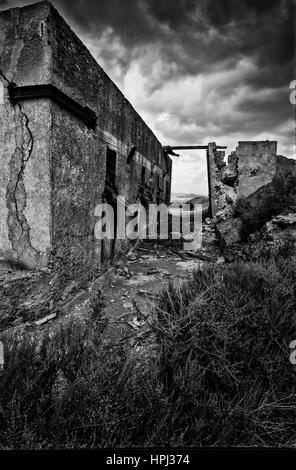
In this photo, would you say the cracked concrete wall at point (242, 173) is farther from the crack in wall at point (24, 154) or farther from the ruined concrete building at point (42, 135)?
the crack in wall at point (24, 154)

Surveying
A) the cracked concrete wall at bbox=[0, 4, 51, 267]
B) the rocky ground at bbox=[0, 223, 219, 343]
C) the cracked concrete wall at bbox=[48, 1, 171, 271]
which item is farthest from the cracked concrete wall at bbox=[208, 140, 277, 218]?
the cracked concrete wall at bbox=[0, 4, 51, 267]

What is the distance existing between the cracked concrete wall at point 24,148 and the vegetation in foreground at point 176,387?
2085mm

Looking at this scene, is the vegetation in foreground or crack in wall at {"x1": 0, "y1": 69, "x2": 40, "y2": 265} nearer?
the vegetation in foreground

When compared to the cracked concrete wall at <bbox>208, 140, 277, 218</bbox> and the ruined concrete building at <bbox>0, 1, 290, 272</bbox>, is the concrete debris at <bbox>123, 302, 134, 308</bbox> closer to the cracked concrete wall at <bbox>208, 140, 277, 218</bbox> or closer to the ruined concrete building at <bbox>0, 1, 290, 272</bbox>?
the ruined concrete building at <bbox>0, 1, 290, 272</bbox>

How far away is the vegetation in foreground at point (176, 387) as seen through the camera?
1783mm

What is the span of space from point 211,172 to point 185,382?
513 inches

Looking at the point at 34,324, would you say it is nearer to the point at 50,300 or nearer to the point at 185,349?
the point at 50,300

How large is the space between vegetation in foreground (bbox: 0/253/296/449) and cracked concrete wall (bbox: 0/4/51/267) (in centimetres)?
209

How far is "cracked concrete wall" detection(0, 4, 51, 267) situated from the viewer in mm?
3875

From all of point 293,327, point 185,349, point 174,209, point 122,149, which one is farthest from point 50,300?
point 174,209

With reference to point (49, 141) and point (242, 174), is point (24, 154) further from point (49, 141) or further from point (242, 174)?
point (242, 174)

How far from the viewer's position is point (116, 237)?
7.19m

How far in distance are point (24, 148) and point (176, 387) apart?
158 inches

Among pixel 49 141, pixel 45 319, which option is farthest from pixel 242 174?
pixel 45 319
